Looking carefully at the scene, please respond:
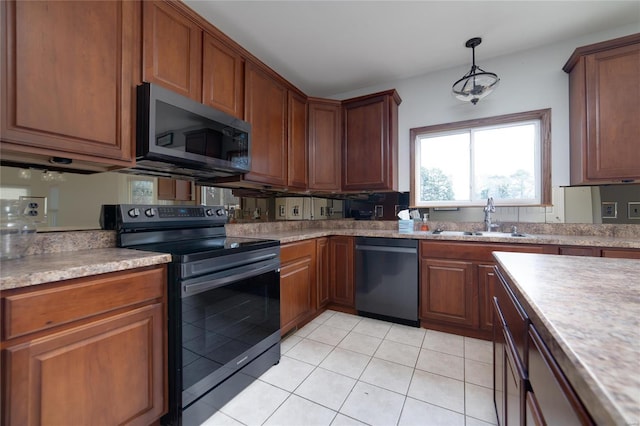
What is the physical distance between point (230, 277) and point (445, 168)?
8.18 ft

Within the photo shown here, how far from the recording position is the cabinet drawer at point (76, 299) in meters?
0.82

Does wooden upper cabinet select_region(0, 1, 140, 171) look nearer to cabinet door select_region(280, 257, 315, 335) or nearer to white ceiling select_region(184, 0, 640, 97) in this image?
white ceiling select_region(184, 0, 640, 97)

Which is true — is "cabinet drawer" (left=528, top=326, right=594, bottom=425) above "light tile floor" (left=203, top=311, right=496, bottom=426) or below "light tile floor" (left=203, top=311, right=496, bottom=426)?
above

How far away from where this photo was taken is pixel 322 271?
262cm

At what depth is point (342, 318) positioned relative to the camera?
2.58 metres

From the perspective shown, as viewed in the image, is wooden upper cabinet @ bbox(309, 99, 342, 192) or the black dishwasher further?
wooden upper cabinet @ bbox(309, 99, 342, 192)

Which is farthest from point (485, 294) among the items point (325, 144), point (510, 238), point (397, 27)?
point (397, 27)

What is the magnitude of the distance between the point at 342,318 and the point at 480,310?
1.20m

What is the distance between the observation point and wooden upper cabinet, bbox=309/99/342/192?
2.87 meters

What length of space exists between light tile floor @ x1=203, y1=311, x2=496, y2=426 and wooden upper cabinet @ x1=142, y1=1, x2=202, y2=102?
74.8 inches

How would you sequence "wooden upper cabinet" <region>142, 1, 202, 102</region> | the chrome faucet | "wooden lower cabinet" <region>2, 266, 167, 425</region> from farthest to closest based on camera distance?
the chrome faucet < "wooden upper cabinet" <region>142, 1, 202, 102</region> < "wooden lower cabinet" <region>2, 266, 167, 425</region>

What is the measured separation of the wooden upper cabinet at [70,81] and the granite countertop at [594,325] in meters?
1.79

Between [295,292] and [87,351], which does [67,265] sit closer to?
[87,351]

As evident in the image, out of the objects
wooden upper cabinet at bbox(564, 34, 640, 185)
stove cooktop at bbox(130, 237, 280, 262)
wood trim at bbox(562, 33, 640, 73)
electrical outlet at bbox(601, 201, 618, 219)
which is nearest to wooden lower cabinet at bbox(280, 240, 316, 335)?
stove cooktop at bbox(130, 237, 280, 262)
